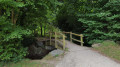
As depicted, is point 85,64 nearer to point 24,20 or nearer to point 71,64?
point 71,64

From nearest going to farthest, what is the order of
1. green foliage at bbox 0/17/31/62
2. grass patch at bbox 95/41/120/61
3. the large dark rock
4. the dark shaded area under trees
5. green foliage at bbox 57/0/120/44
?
green foliage at bbox 0/17/31/62
the dark shaded area under trees
grass patch at bbox 95/41/120/61
green foliage at bbox 57/0/120/44
the large dark rock

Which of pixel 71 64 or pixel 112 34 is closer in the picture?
pixel 71 64

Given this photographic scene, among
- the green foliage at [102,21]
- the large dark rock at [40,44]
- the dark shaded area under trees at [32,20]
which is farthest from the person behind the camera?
the large dark rock at [40,44]

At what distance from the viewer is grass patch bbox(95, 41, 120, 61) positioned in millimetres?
6471

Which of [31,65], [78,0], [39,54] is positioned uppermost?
[78,0]

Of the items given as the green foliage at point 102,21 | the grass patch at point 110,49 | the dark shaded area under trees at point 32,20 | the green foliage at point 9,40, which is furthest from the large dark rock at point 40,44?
the grass patch at point 110,49

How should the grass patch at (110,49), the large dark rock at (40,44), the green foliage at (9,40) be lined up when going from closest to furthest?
the green foliage at (9,40) → the grass patch at (110,49) → the large dark rock at (40,44)

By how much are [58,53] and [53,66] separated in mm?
1937

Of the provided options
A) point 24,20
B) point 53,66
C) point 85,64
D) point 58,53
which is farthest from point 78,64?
point 24,20

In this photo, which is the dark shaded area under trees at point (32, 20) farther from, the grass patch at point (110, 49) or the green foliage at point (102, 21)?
the grass patch at point (110, 49)

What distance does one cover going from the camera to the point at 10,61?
6.37 meters

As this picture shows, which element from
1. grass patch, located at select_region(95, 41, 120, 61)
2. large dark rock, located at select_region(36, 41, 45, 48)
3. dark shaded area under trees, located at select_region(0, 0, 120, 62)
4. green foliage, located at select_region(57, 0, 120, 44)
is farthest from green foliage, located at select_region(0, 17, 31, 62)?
green foliage, located at select_region(57, 0, 120, 44)

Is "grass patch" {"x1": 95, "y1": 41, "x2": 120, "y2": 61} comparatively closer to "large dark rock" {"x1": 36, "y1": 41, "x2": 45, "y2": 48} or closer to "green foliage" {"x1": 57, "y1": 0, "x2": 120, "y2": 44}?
"green foliage" {"x1": 57, "y1": 0, "x2": 120, "y2": 44}

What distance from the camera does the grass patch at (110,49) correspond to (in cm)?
647
